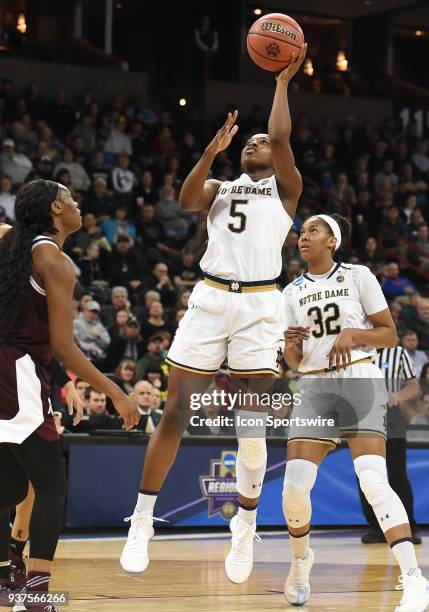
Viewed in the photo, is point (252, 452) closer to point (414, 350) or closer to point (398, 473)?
point (398, 473)

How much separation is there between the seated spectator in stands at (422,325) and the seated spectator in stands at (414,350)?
3.45 feet

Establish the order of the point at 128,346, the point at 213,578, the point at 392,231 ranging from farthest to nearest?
the point at 392,231 < the point at 128,346 < the point at 213,578

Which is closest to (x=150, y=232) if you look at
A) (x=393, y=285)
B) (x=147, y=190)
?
(x=147, y=190)

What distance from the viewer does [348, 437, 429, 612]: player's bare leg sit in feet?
18.7

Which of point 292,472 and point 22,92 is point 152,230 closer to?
point 22,92

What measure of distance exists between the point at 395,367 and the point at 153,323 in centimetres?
403

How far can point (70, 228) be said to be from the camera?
519 centimetres

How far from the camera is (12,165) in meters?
15.3

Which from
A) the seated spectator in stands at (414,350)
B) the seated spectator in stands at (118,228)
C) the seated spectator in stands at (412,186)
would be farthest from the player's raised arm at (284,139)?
the seated spectator in stands at (412,186)

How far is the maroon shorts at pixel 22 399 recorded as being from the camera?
479 centimetres

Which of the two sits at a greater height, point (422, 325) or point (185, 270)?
point (185, 270)

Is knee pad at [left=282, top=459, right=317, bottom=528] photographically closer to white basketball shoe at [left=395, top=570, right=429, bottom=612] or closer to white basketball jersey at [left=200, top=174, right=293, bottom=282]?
white basketball shoe at [left=395, top=570, right=429, bottom=612]

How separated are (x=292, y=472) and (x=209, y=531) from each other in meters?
4.16

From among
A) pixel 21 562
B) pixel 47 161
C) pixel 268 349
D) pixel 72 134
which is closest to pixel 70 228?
pixel 268 349
